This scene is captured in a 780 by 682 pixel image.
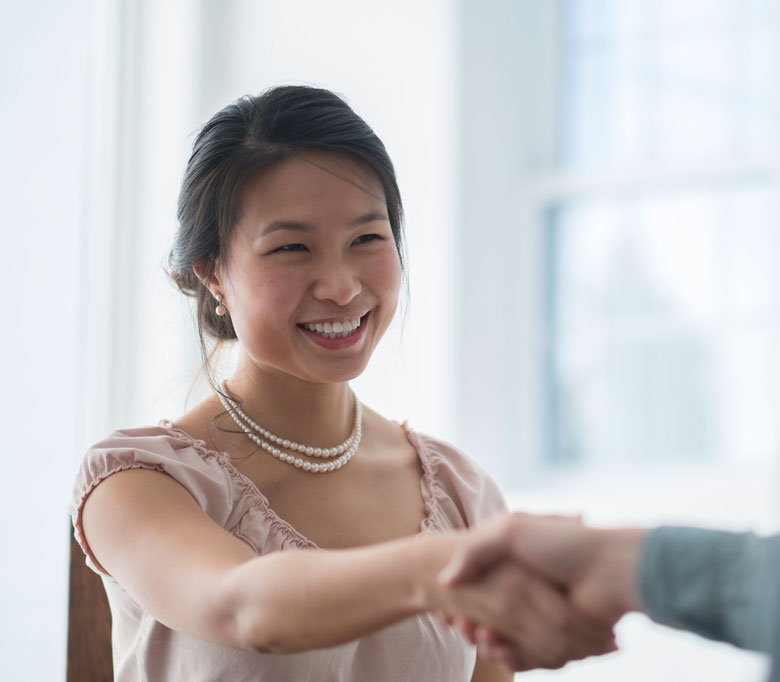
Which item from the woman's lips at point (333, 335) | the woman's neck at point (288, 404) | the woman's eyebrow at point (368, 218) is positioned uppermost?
the woman's eyebrow at point (368, 218)

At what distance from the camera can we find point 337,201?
4.07 feet

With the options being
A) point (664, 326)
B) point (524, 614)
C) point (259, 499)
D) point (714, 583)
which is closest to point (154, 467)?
point (259, 499)

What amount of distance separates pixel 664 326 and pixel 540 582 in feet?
5.92

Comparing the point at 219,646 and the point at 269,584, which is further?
the point at 219,646

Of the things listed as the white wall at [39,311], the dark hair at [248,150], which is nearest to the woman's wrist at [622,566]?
the dark hair at [248,150]

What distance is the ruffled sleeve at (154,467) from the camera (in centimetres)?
115

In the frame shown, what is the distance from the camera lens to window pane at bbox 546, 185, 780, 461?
245 cm

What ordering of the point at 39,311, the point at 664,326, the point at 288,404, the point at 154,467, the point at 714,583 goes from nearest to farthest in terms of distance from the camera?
the point at 714,583, the point at 154,467, the point at 288,404, the point at 39,311, the point at 664,326

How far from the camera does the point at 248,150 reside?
1.27 m

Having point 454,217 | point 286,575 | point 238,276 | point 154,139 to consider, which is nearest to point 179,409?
point 154,139

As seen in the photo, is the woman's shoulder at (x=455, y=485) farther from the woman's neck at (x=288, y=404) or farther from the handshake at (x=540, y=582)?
the handshake at (x=540, y=582)

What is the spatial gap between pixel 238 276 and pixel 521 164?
165cm

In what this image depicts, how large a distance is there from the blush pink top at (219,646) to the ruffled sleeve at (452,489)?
187 mm

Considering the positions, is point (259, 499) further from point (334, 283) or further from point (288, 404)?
point (334, 283)
